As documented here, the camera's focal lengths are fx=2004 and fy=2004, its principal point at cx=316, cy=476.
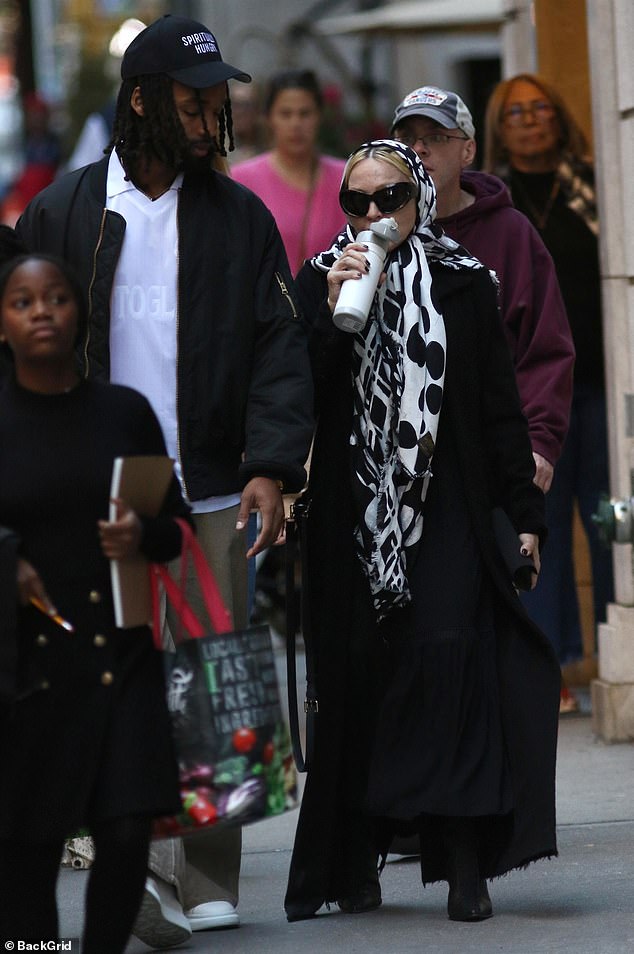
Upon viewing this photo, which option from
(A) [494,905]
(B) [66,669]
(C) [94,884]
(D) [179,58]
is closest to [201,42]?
(D) [179,58]

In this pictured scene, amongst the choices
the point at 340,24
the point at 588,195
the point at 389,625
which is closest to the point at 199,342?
the point at 389,625

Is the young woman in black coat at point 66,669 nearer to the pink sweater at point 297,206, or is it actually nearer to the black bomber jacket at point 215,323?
the black bomber jacket at point 215,323

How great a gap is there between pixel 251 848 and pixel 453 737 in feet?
4.57

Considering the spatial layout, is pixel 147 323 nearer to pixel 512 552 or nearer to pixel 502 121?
pixel 512 552

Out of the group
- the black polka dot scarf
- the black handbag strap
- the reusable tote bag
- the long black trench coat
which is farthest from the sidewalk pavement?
the reusable tote bag

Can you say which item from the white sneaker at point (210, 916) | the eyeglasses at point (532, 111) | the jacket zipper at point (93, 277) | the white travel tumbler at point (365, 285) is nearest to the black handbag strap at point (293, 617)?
the white sneaker at point (210, 916)

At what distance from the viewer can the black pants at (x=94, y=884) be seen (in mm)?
3809

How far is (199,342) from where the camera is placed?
185 inches

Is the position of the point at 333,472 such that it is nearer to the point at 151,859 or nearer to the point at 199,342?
the point at 199,342

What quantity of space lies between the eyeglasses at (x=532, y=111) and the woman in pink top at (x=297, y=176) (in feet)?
3.73

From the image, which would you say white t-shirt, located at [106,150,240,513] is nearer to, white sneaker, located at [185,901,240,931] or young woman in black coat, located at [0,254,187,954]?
young woman in black coat, located at [0,254,187,954]

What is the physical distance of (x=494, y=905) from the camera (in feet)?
16.4

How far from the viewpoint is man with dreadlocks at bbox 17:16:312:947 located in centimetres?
468

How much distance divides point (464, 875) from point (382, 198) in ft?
5.29
